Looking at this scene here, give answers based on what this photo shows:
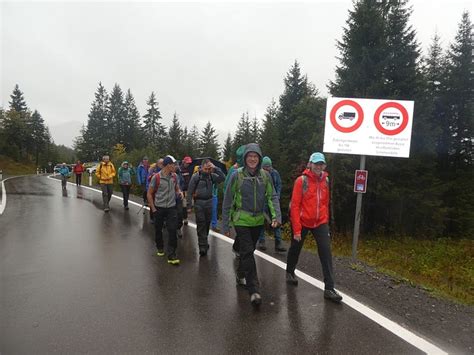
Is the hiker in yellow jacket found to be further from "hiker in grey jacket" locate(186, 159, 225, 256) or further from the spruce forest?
the spruce forest

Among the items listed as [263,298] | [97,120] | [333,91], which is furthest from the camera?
[97,120]

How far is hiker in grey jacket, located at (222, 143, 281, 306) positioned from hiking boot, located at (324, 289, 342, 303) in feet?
3.40

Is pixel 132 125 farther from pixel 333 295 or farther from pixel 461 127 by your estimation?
pixel 333 295

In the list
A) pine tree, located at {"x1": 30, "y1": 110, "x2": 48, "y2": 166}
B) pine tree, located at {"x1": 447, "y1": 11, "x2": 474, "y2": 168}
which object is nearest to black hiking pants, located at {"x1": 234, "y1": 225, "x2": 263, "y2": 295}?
pine tree, located at {"x1": 447, "y1": 11, "x2": 474, "y2": 168}

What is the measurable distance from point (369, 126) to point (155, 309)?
514 centimetres

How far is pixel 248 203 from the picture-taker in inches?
179

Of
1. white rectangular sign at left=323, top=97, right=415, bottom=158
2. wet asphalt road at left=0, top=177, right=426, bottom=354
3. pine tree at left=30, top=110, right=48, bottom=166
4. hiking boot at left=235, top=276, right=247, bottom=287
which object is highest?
pine tree at left=30, top=110, right=48, bottom=166

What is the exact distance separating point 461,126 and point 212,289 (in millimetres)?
25774

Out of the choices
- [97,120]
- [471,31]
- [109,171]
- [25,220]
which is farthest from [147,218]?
[97,120]

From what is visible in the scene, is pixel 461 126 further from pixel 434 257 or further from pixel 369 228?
pixel 434 257

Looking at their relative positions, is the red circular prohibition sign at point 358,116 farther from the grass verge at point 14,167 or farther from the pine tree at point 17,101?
the pine tree at point 17,101

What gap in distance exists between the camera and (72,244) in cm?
722

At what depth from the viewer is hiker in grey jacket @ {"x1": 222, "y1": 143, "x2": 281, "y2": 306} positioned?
4496 mm

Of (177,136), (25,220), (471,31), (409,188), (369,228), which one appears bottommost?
(369,228)
